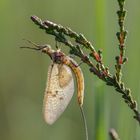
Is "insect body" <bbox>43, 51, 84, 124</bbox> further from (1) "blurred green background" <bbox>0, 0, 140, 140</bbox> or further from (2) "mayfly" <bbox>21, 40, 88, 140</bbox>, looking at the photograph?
(1) "blurred green background" <bbox>0, 0, 140, 140</bbox>

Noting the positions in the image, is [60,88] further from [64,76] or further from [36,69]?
[36,69]

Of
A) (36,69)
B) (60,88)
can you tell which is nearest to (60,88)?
(60,88)

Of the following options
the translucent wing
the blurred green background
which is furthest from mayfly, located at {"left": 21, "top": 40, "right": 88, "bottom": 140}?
the blurred green background

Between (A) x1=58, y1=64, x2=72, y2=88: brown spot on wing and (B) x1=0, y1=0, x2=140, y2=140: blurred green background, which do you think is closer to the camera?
(A) x1=58, y1=64, x2=72, y2=88: brown spot on wing

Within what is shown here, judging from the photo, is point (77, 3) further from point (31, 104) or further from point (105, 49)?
point (105, 49)

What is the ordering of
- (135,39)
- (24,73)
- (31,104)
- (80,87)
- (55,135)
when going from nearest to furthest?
1. (80,87)
2. (135,39)
3. (55,135)
4. (31,104)
5. (24,73)

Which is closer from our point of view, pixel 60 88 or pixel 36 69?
pixel 60 88

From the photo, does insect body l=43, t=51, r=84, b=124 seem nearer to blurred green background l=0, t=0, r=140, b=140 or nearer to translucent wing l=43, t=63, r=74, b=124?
translucent wing l=43, t=63, r=74, b=124

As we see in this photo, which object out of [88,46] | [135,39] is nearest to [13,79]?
[135,39]
